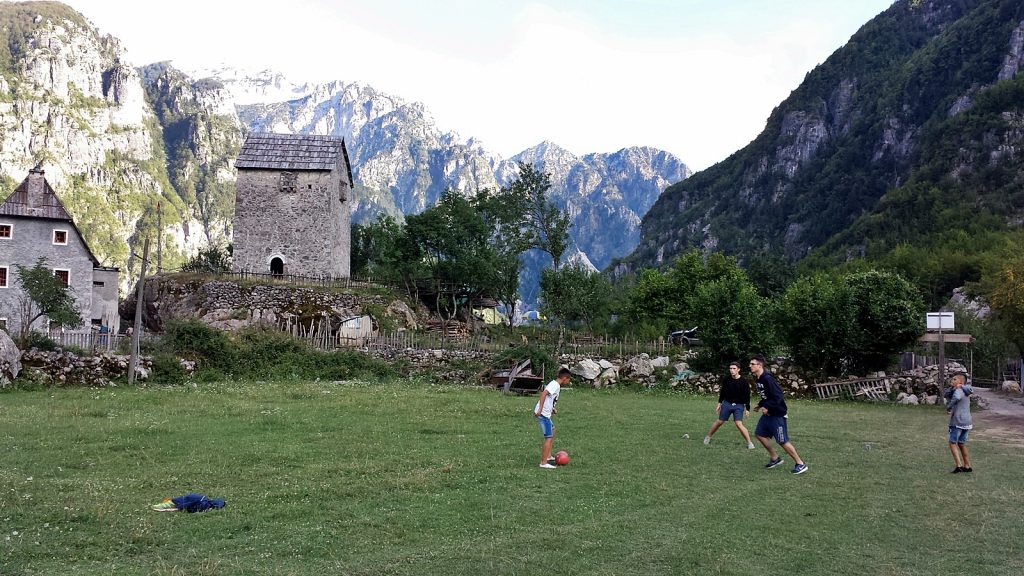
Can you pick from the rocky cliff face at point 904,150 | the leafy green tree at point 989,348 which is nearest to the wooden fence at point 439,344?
the leafy green tree at point 989,348

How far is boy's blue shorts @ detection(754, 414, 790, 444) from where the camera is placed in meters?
14.2

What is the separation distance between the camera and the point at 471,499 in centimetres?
1076

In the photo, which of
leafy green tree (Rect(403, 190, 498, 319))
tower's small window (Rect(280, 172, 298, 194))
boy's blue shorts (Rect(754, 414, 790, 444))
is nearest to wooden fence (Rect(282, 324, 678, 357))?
leafy green tree (Rect(403, 190, 498, 319))

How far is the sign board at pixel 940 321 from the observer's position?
2866 centimetres

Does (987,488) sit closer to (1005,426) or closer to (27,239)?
(1005,426)

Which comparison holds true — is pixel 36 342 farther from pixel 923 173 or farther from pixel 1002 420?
pixel 923 173

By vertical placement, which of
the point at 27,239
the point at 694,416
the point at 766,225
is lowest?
the point at 694,416

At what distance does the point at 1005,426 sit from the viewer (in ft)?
75.5

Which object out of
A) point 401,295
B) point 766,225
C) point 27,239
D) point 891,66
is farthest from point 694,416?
point 891,66

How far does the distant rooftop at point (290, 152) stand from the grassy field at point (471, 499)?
36.2m

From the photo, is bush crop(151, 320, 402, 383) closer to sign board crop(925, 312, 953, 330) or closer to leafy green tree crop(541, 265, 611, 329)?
leafy green tree crop(541, 265, 611, 329)

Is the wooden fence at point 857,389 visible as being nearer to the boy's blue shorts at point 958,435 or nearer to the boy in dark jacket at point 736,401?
the boy in dark jacket at point 736,401

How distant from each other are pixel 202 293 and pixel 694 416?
37285mm

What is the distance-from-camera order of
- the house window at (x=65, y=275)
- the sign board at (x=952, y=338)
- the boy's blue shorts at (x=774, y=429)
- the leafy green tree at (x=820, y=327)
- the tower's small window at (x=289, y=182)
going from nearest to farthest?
1. the boy's blue shorts at (x=774, y=429)
2. the sign board at (x=952, y=338)
3. the leafy green tree at (x=820, y=327)
4. the house window at (x=65, y=275)
5. the tower's small window at (x=289, y=182)
